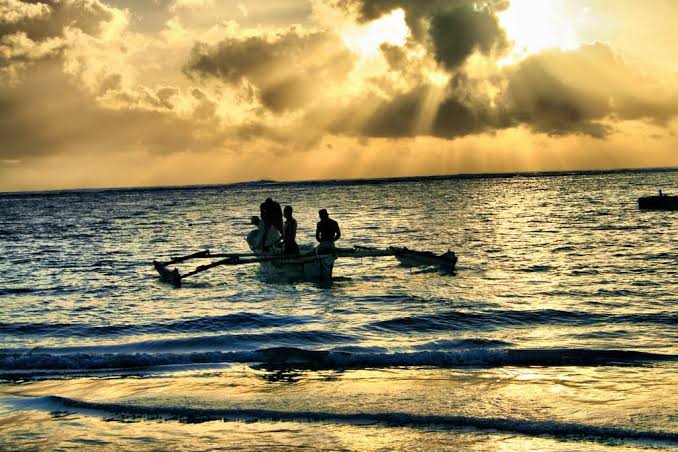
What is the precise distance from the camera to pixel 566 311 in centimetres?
1575

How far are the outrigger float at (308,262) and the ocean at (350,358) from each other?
1.54 ft

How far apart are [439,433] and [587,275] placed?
52.0 feet

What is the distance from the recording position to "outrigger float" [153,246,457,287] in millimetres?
21344

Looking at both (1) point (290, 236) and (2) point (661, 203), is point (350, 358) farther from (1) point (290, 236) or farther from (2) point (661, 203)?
(2) point (661, 203)

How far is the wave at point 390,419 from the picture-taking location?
7520 mm

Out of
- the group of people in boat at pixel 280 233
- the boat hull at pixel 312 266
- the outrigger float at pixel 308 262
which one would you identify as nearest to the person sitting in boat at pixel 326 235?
the group of people in boat at pixel 280 233

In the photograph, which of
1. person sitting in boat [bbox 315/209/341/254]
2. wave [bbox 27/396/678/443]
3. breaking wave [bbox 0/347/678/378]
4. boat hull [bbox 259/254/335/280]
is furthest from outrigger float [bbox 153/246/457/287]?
wave [bbox 27/396/678/443]

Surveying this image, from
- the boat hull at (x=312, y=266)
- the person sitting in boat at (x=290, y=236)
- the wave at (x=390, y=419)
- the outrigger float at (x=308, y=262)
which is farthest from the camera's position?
the person sitting in boat at (x=290, y=236)

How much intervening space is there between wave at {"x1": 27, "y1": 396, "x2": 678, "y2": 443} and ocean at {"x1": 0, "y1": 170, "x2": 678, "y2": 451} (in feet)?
0.09

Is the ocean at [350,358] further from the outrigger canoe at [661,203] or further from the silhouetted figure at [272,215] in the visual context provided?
the outrigger canoe at [661,203]

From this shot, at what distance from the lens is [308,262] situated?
21.5 meters

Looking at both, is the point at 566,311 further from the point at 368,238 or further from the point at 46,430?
the point at 368,238

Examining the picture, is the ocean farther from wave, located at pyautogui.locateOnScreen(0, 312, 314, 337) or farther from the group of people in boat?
the group of people in boat

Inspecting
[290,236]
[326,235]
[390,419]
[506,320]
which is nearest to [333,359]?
[390,419]
